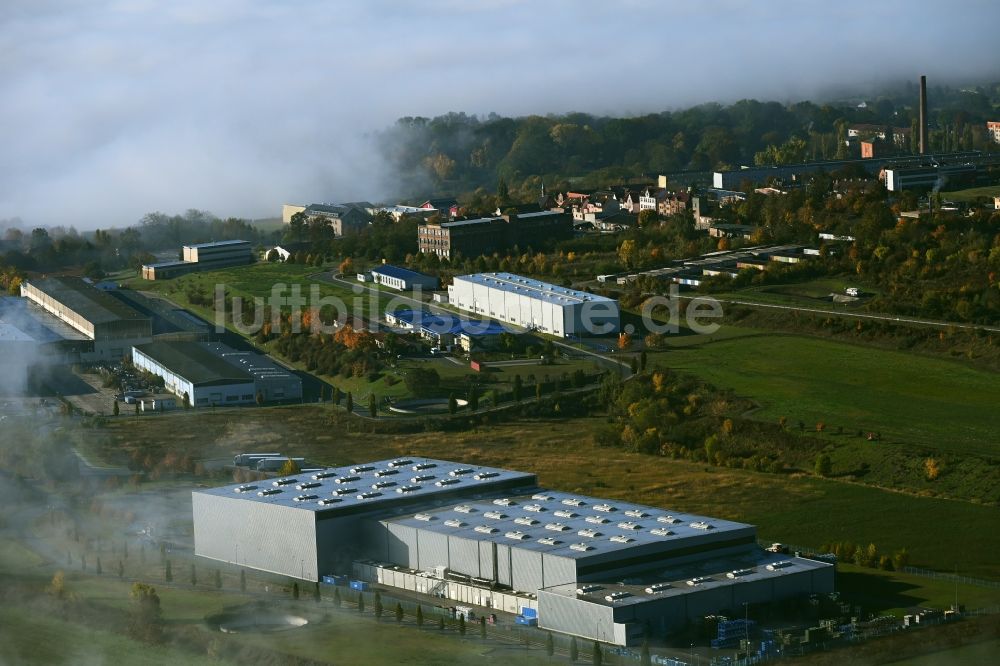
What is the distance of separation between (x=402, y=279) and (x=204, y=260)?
18.9ft

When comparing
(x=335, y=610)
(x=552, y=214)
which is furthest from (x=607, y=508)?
(x=552, y=214)

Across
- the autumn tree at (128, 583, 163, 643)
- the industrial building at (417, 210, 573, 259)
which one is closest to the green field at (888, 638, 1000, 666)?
the autumn tree at (128, 583, 163, 643)

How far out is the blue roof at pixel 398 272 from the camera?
2994 cm

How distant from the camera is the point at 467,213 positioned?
35.2 meters

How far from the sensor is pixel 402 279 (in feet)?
97.8

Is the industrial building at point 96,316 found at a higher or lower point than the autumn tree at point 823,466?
higher

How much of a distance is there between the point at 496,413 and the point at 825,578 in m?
7.86

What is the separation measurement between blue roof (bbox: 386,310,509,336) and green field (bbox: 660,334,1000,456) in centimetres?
316

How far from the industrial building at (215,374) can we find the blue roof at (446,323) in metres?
2.33

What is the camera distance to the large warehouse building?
13.6m

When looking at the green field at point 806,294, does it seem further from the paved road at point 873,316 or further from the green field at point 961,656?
the green field at point 961,656

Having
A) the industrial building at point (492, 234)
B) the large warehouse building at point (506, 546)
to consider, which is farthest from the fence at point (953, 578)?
the industrial building at point (492, 234)

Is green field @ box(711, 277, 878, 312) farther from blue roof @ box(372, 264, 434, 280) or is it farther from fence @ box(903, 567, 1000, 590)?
fence @ box(903, 567, 1000, 590)

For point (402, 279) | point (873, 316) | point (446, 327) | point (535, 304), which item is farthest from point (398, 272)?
point (873, 316)
